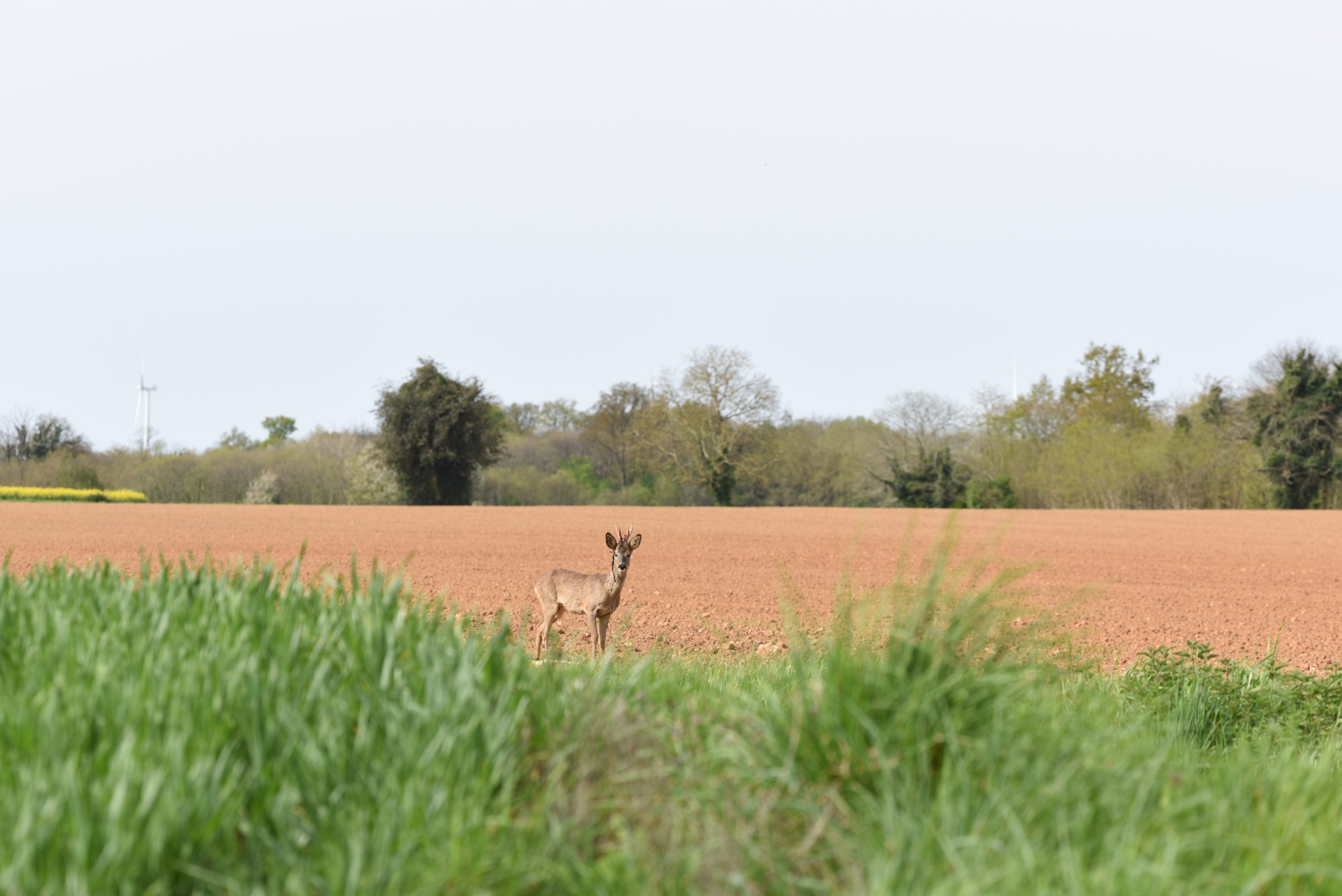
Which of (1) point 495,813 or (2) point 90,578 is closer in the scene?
(1) point 495,813

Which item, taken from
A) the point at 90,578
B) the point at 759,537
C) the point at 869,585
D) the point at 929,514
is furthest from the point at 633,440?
the point at 90,578

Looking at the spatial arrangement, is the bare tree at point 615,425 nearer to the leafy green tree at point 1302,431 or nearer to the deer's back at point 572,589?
the leafy green tree at point 1302,431

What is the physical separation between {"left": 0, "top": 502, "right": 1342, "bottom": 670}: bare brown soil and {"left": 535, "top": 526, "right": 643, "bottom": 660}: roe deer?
581 mm

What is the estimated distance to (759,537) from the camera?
2648 centimetres

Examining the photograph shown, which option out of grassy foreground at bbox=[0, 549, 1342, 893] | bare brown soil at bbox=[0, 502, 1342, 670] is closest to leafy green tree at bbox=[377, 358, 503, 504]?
bare brown soil at bbox=[0, 502, 1342, 670]

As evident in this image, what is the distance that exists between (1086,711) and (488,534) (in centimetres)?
2239

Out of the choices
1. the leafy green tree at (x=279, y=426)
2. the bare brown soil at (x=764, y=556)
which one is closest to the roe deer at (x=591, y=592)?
the bare brown soil at (x=764, y=556)

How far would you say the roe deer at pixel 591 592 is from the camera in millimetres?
7863

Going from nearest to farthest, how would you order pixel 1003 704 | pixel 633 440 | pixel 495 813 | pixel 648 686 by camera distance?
pixel 495 813, pixel 1003 704, pixel 648 686, pixel 633 440

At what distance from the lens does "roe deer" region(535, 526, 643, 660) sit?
310 inches

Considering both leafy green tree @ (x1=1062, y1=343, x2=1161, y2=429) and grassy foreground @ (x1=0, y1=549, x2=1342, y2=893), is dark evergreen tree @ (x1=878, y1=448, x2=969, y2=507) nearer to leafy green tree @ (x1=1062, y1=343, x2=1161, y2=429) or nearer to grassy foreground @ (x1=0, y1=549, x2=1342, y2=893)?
leafy green tree @ (x1=1062, y1=343, x2=1161, y2=429)

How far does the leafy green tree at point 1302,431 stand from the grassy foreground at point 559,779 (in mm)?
48991

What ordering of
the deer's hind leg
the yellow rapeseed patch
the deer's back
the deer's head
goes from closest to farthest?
the deer's head < the deer's back < the deer's hind leg < the yellow rapeseed patch

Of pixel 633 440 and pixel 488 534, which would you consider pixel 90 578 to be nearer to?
pixel 488 534
